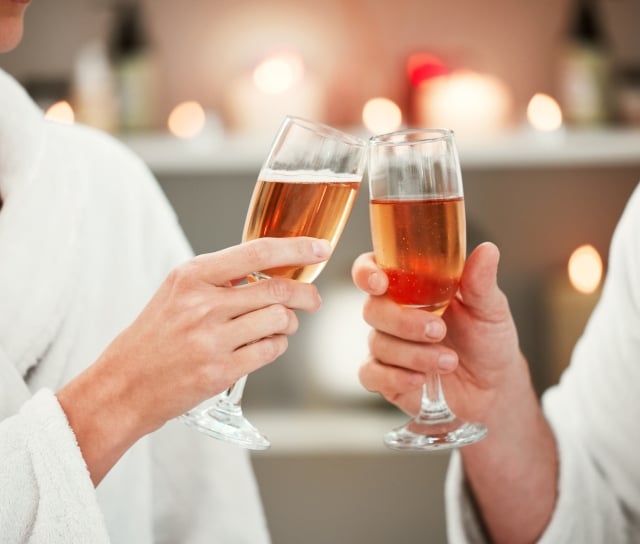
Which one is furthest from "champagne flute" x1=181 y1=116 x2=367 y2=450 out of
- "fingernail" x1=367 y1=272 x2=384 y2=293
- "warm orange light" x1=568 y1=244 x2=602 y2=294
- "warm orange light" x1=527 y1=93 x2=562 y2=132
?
"warm orange light" x1=568 y1=244 x2=602 y2=294

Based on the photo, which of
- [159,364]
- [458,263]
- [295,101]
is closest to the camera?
[159,364]

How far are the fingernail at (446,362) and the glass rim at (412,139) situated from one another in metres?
0.27

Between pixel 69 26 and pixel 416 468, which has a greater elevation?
pixel 69 26

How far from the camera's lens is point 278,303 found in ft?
2.74

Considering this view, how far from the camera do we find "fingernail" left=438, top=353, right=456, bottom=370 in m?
0.99

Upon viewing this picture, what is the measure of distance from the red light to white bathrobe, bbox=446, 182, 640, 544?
0.82m

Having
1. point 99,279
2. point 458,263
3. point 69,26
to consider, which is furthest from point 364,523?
point 69,26

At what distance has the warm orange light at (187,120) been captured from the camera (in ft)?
6.88

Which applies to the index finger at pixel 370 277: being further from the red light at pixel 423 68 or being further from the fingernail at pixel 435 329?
the red light at pixel 423 68

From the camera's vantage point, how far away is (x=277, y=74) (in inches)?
77.7

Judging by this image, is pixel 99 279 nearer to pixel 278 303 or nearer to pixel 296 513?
pixel 278 303

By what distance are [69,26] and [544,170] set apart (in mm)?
1350

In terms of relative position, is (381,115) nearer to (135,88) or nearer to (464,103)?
(464,103)

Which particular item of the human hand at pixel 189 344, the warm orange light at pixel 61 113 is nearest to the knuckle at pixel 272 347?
the human hand at pixel 189 344
